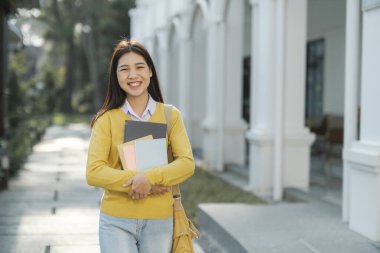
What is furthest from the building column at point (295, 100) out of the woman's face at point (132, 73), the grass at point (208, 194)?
the woman's face at point (132, 73)

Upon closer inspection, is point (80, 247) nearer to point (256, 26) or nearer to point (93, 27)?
point (256, 26)

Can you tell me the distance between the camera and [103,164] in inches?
126

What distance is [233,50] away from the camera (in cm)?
1206

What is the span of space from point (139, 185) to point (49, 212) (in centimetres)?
542

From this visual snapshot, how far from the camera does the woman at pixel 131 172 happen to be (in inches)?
123

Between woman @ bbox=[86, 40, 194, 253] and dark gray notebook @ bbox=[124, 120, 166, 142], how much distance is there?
0.05 meters

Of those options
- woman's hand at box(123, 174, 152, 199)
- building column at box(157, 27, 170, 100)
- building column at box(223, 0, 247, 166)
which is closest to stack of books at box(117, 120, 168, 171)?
woman's hand at box(123, 174, 152, 199)

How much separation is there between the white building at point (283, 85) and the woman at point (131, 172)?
296cm

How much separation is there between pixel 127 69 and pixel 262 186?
246 inches

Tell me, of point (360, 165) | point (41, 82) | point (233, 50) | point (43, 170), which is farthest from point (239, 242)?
point (41, 82)

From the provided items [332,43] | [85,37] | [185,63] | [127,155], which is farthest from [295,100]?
[85,37]

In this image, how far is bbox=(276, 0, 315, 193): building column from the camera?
29.4 feet

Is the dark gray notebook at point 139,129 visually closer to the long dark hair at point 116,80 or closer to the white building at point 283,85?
the long dark hair at point 116,80

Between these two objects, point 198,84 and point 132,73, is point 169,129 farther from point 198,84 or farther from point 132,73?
point 198,84
